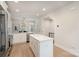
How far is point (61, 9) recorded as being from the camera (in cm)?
606

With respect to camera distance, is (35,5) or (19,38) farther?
(19,38)

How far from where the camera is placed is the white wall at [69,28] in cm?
460

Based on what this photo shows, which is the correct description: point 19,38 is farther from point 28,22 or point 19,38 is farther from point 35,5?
point 35,5

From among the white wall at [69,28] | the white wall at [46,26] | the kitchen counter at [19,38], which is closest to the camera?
the white wall at [69,28]

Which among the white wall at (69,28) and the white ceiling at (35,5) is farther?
the white ceiling at (35,5)

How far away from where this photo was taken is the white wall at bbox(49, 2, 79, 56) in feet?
15.1

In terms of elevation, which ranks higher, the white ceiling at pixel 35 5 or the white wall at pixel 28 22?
the white ceiling at pixel 35 5

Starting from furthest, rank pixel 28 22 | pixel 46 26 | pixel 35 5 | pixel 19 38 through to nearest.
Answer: pixel 28 22
pixel 46 26
pixel 19 38
pixel 35 5

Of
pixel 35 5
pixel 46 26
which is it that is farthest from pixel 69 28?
pixel 46 26

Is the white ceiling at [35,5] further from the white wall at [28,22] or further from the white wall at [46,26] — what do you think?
the white wall at [28,22]

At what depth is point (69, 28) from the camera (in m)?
5.17

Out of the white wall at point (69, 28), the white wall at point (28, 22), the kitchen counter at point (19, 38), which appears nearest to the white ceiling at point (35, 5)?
the white wall at point (69, 28)

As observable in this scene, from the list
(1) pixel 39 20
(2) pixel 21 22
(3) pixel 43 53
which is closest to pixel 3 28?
(3) pixel 43 53

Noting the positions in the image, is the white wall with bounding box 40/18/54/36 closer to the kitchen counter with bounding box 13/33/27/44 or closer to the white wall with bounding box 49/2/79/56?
the kitchen counter with bounding box 13/33/27/44
